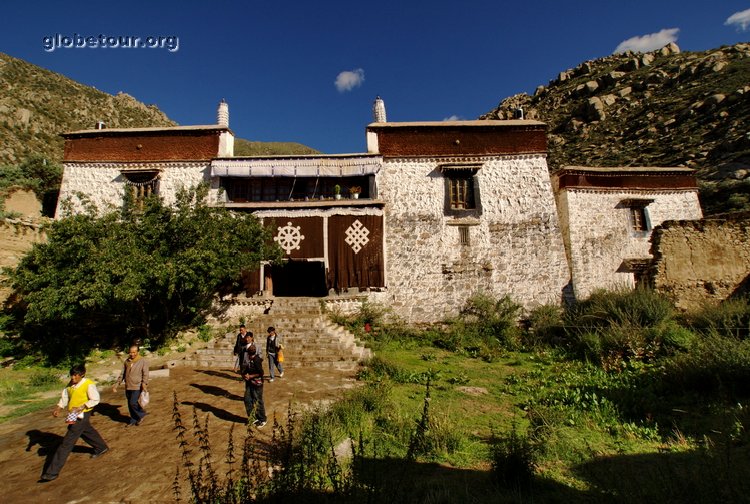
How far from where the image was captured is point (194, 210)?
45.9 feet

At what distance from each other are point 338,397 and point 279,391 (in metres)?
1.58

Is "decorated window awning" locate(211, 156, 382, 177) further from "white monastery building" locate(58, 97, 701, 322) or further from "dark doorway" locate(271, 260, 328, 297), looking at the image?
"dark doorway" locate(271, 260, 328, 297)

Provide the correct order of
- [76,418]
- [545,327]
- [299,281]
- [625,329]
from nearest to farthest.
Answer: [76,418] < [625,329] < [545,327] < [299,281]

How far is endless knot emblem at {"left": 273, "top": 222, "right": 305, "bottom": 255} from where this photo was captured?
16.5 metres

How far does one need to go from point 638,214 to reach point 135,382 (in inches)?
847

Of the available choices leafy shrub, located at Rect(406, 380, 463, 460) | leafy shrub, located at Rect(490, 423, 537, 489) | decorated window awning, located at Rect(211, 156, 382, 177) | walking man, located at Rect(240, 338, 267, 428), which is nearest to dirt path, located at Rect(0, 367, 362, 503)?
walking man, located at Rect(240, 338, 267, 428)

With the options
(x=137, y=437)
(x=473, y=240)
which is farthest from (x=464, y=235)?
(x=137, y=437)

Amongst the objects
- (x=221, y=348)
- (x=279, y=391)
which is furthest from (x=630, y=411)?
(x=221, y=348)

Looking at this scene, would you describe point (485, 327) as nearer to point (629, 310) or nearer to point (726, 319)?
point (629, 310)

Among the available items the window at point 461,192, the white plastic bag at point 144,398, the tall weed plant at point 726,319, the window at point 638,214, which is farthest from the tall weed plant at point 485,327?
the white plastic bag at point 144,398

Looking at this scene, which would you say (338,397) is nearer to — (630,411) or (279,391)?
(279,391)

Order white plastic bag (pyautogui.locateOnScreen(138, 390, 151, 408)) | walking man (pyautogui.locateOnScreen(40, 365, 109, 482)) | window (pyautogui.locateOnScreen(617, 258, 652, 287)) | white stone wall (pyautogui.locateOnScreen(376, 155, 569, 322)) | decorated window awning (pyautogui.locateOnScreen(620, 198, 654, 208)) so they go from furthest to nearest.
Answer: decorated window awning (pyautogui.locateOnScreen(620, 198, 654, 208)), window (pyautogui.locateOnScreen(617, 258, 652, 287)), white stone wall (pyautogui.locateOnScreen(376, 155, 569, 322)), white plastic bag (pyautogui.locateOnScreen(138, 390, 151, 408)), walking man (pyautogui.locateOnScreen(40, 365, 109, 482))

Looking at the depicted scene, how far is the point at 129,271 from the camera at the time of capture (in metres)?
11.5

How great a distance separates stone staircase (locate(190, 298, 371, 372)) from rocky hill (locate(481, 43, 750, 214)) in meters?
16.4
